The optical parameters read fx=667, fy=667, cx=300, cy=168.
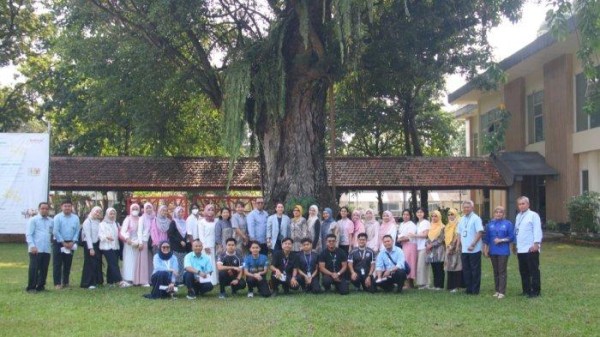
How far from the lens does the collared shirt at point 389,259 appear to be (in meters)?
11.1

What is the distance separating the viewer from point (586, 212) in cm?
2089

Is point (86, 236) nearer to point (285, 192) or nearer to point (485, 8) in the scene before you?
point (285, 192)

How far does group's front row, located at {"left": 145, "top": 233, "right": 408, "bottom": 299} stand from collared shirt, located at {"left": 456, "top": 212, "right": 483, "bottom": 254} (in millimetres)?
1069

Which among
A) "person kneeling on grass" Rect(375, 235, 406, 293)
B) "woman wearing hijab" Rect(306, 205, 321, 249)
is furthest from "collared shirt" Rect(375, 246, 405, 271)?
"woman wearing hijab" Rect(306, 205, 321, 249)

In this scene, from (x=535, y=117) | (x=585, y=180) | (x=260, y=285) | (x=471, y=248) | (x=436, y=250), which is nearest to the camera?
(x=471, y=248)

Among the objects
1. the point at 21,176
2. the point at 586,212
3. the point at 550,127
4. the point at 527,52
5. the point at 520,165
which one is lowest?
the point at 586,212

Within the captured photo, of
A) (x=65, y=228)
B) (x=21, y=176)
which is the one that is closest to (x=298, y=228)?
(x=65, y=228)

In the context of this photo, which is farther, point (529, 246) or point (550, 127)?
point (550, 127)

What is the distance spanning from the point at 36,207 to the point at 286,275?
5208 millimetres

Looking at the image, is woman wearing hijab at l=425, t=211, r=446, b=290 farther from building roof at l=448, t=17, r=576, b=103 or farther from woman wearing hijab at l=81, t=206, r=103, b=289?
building roof at l=448, t=17, r=576, b=103

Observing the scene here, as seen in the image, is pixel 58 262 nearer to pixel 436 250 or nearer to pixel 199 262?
pixel 199 262

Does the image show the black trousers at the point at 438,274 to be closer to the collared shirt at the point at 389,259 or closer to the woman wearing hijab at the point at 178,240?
the collared shirt at the point at 389,259

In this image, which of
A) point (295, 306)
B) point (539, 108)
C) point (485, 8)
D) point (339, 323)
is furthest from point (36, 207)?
point (539, 108)

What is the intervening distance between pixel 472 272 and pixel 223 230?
4.46m
